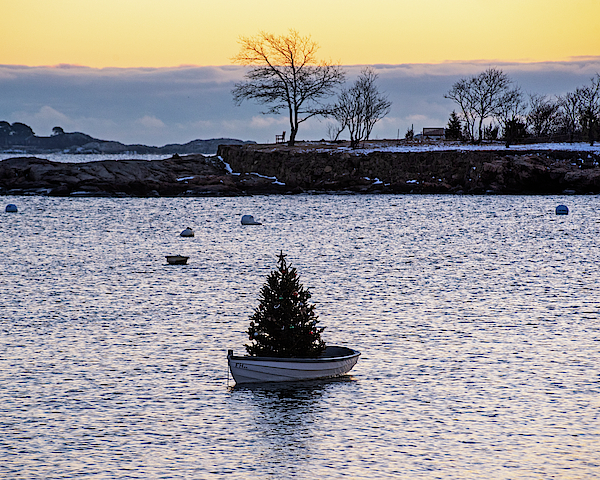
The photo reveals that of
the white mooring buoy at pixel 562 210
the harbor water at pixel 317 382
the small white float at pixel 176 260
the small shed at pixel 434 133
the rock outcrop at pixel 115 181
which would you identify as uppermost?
the small shed at pixel 434 133

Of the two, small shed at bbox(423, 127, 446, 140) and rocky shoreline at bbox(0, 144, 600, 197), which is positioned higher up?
small shed at bbox(423, 127, 446, 140)

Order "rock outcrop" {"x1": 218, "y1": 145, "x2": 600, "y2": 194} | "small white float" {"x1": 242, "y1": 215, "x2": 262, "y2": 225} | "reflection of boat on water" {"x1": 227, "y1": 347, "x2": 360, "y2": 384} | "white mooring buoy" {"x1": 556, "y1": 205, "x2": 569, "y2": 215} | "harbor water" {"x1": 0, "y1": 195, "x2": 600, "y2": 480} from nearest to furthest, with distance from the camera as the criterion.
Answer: "harbor water" {"x1": 0, "y1": 195, "x2": 600, "y2": 480}, "reflection of boat on water" {"x1": 227, "y1": 347, "x2": 360, "y2": 384}, "small white float" {"x1": 242, "y1": 215, "x2": 262, "y2": 225}, "white mooring buoy" {"x1": 556, "y1": 205, "x2": 569, "y2": 215}, "rock outcrop" {"x1": 218, "y1": 145, "x2": 600, "y2": 194}

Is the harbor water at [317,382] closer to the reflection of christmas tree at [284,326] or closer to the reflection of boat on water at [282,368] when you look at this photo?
the reflection of boat on water at [282,368]

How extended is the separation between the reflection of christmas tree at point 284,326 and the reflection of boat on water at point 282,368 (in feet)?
1.31

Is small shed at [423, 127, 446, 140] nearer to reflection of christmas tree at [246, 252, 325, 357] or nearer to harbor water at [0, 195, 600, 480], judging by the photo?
harbor water at [0, 195, 600, 480]

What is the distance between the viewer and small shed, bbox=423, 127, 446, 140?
135100 millimetres

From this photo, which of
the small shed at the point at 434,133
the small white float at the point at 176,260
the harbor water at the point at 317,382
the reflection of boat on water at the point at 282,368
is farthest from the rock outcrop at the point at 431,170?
the reflection of boat on water at the point at 282,368

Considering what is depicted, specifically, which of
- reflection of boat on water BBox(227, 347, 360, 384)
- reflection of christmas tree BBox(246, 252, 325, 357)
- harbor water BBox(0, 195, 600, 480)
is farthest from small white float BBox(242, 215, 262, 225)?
reflection of boat on water BBox(227, 347, 360, 384)

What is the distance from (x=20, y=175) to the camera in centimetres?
11106

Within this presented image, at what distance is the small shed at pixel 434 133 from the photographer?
443 ft

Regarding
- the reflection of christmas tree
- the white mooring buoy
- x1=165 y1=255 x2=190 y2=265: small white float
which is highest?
the white mooring buoy

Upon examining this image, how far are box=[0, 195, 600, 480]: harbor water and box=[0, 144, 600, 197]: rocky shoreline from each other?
5848 centimetres

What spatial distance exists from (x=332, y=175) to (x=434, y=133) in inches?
1374

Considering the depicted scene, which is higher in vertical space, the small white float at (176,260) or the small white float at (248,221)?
the small white float at (248,221)
